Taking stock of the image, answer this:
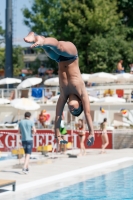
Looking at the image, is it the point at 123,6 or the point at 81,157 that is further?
the point at 123,6

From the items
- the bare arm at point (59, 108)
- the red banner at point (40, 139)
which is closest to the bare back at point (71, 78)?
the bare arm at point (59, 108)

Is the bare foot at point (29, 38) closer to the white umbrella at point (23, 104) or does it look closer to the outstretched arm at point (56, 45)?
the outstretched arm at point (56, 45)

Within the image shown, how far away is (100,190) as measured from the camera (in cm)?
1479

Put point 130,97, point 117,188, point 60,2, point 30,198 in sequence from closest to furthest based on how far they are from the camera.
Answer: point 30,198
point 117,188
point 130,97
point 60,2

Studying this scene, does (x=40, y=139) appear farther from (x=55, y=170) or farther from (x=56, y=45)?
(x=56, y=45)

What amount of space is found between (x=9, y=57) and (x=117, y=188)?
2439cm

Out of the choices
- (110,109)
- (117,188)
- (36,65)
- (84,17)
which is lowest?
(117,188)

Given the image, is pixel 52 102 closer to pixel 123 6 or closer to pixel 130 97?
pixel 130 97

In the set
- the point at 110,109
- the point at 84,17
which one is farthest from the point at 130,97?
the point at 84,17

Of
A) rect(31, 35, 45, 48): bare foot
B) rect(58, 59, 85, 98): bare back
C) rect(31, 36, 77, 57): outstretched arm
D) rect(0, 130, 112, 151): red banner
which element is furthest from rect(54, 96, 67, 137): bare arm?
rect(0, 130, 112, 151): red banner

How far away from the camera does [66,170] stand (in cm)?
1803

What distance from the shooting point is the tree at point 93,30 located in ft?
130

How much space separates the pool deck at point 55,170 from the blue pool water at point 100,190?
0.34 meters

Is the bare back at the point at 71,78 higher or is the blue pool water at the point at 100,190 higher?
the bare back at the point at 71,78
